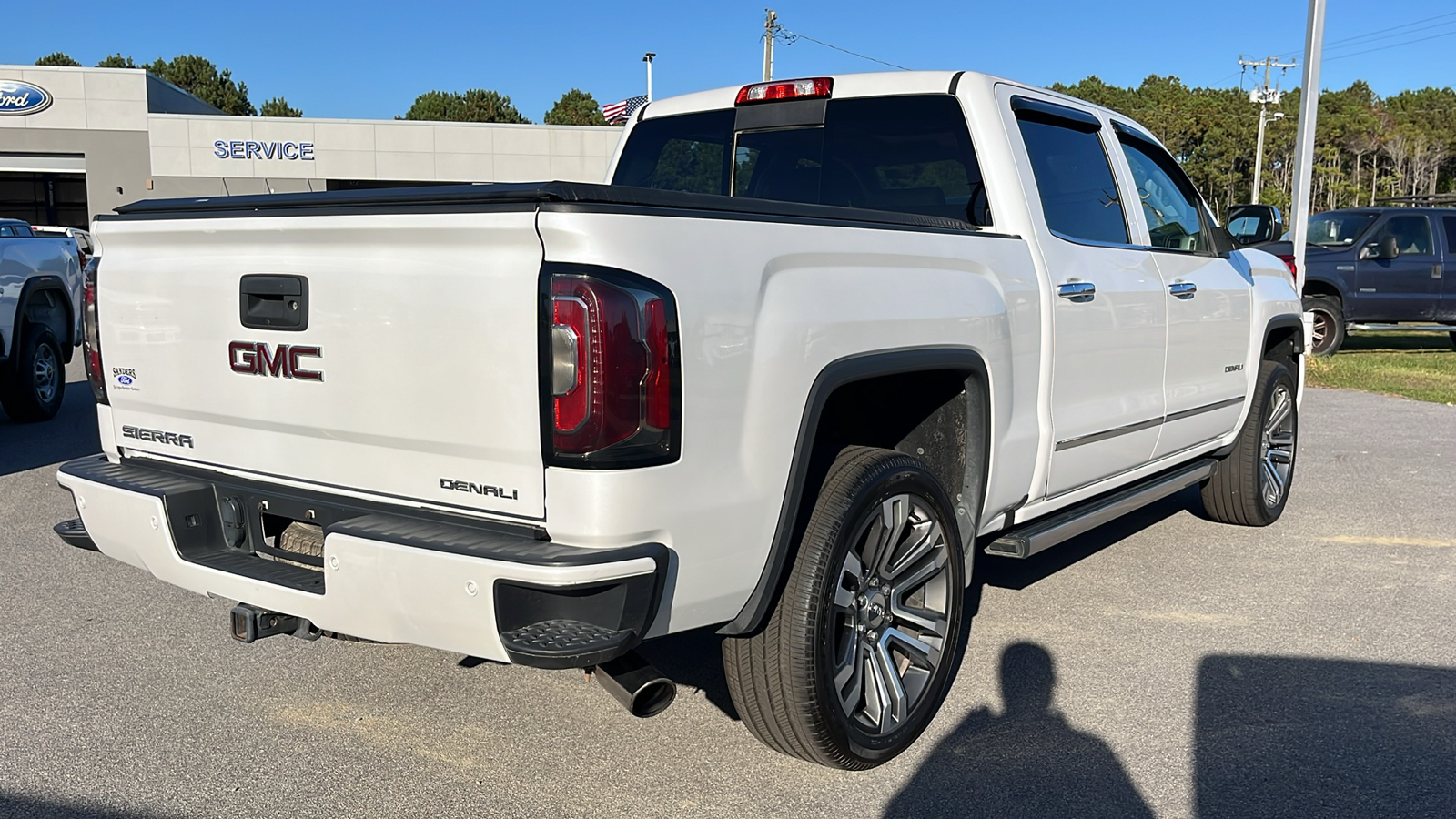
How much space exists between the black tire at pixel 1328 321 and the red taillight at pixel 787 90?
13493 mm

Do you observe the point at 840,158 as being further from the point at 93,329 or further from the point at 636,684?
the point at 93,329

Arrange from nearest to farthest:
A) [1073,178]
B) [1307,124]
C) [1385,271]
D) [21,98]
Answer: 1. [1073,178]
2. [1307,124]
3. [1385,271]
4. [21,98]

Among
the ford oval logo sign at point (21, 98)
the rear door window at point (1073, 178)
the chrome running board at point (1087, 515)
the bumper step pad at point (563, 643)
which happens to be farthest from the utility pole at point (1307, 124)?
the ford oval logo sign at point (21, 98)

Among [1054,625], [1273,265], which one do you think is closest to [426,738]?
[1054,625]

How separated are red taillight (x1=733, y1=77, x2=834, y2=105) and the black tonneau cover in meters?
1.39

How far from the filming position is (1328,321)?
16.4 metres

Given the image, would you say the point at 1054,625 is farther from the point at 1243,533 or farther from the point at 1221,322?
the point at 1243,533

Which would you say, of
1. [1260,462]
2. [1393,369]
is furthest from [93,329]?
[1393,369]

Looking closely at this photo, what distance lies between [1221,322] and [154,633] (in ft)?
15.6

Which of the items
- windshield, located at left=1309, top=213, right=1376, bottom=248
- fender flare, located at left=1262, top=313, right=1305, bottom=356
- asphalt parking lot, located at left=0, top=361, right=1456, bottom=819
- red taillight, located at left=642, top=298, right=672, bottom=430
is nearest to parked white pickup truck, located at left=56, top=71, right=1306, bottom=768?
red taillight, located at left=642, top=298, right=672, bottom=430

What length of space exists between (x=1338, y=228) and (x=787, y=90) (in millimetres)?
14445

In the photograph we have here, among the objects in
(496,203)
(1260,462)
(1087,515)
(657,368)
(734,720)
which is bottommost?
(734,720)

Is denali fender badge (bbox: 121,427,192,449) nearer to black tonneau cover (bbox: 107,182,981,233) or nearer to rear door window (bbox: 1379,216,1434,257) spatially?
black tonneau cover (bbox: 107,182,981,233)

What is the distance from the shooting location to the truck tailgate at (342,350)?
263 centimetres
